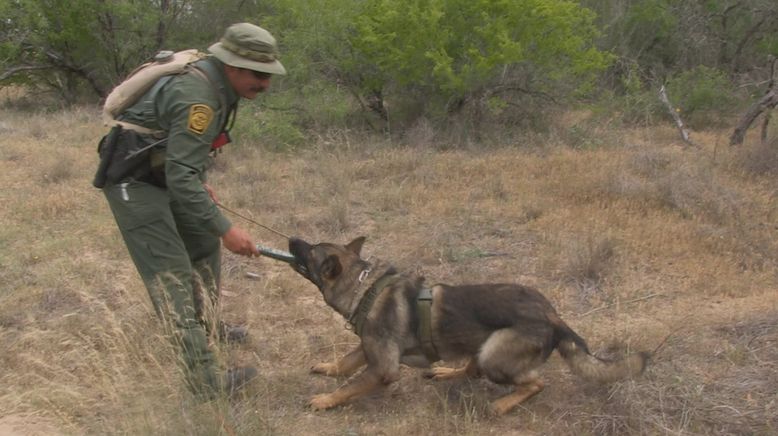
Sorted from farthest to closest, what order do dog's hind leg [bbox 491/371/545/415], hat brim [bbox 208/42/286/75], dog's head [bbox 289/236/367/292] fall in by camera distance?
dog's head [bbox 289/236/367/292] → dog's hind leg [bbox 491/371/545/415] → hat brim [bbox 208/42/286/75]

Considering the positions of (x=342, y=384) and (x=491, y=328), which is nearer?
(x=491, y=328)

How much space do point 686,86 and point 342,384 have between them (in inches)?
449

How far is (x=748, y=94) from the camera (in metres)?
12.7

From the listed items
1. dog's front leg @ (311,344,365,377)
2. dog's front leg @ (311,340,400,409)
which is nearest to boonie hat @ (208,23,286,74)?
dog's front leg @ (311,340,400,409)

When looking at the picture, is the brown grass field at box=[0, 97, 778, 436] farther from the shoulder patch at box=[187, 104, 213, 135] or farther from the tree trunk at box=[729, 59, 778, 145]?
the shoulder patch at box=[187, 104, 213, 135]

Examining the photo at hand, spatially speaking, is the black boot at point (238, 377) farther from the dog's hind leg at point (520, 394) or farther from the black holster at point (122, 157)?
the dog's hind leg at point (520, 394)

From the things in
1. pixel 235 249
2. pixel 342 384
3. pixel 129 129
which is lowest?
pixel 342 384

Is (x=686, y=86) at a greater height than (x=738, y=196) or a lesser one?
greater

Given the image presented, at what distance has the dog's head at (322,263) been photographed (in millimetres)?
3676

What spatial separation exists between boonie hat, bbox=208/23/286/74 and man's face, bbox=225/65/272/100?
0.05 m

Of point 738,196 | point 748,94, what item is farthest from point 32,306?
point 748,94

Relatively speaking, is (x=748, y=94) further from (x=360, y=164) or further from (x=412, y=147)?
(x=360, y=164)

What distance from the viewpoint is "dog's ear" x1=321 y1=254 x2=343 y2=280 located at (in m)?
3.60

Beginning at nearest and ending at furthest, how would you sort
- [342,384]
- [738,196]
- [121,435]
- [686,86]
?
[121,435], [342,384], [738,196], [686,86]
